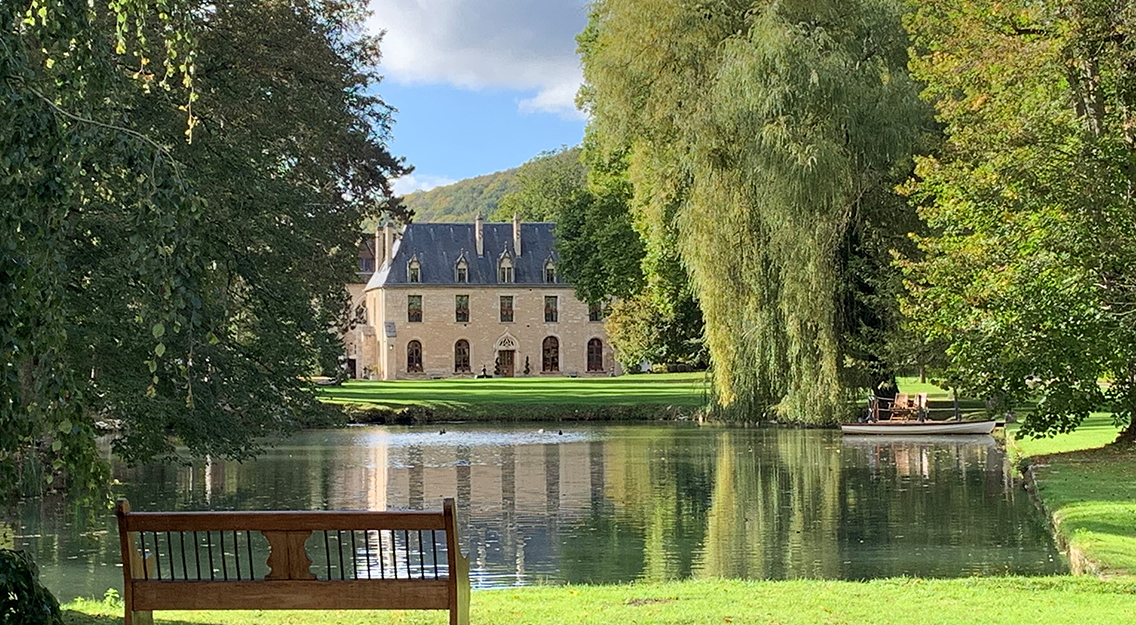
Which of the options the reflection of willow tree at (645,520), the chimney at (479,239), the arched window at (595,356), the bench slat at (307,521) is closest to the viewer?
the bench slat at (307,521)

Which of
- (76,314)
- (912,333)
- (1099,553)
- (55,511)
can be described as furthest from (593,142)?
(1099,553)

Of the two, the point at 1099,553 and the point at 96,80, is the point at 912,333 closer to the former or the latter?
the point at 1099,553

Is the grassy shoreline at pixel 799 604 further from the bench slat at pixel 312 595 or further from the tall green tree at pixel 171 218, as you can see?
the tall green tree at pixel 171 218

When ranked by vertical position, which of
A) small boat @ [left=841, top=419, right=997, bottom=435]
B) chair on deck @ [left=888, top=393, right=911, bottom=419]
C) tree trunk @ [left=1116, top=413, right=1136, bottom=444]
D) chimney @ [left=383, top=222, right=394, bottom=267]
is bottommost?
small boat @ [left=841, top=419, right=997, bottom=435]

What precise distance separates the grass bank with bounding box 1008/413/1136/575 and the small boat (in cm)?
405

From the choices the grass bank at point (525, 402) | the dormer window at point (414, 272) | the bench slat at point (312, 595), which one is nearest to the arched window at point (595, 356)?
the dormer window at point (414, 272)

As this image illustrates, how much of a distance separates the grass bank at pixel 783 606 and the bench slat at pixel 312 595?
1.17 meters

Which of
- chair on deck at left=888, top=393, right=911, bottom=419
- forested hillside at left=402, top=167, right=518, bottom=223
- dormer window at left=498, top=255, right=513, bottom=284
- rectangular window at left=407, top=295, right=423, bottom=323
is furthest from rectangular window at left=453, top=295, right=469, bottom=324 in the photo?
forested hillside at left=402, top=167, right=518, bottom=223

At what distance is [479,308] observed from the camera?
2682 inches

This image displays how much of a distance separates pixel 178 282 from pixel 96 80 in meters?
1.16

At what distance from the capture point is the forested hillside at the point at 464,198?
14375 cm

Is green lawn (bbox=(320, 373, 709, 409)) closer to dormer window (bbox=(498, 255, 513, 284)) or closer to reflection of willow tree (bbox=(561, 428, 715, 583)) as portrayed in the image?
reflection of willow tree (bbox=(561, 428, 715, 583))

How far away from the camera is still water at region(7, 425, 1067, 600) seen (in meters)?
12.3

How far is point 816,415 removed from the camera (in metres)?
29.2
